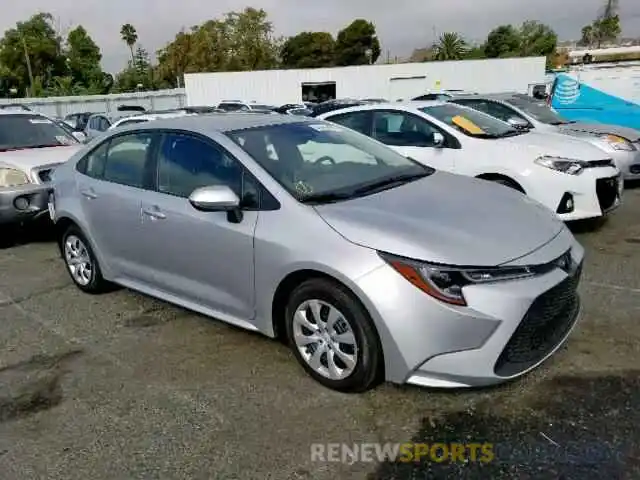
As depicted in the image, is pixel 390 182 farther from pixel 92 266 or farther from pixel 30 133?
pixel 30 133

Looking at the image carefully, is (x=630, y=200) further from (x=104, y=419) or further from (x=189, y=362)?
(x=104, y=419)

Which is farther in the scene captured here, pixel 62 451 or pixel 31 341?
pixel 31 341

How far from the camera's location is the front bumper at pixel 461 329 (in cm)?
269

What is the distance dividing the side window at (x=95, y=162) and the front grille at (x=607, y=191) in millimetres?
4733

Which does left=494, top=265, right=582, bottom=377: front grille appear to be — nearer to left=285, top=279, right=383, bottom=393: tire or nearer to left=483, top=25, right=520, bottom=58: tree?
left=285, top=279, right=383, bottom=393: tire

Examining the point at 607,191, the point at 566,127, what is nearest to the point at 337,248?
the point at 607,191

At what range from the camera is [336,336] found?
3033 millimetres

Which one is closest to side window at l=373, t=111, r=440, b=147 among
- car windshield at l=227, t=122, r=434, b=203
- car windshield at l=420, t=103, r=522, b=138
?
car windshield at l=420, t=103, r=522, b=138

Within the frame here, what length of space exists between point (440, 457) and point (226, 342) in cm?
176

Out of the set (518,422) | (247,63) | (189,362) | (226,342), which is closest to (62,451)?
(189,362)

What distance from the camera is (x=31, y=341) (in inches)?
159

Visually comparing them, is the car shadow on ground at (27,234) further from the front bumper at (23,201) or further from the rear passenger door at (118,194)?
the rear passenger door at (118,194)

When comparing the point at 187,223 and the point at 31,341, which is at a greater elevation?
the point at 187,223

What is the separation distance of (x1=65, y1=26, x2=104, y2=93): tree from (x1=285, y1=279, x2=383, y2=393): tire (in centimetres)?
6783
